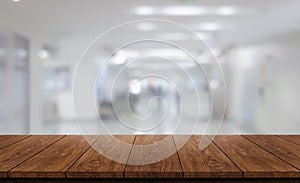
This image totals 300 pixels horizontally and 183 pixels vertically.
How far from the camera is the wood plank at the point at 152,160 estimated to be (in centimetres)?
92

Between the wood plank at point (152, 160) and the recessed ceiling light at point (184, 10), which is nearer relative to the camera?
the wood plank at point (152, 160)

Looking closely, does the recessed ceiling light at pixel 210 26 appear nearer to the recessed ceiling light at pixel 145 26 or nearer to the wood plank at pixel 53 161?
the recessed ceiling light at pixel 145 26

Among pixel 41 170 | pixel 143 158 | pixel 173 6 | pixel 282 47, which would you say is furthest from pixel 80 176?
pixel 282 47

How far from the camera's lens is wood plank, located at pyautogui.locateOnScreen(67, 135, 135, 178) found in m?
0.92

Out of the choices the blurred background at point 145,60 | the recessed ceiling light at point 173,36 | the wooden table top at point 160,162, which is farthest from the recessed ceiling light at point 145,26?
the wooden table top at point 160,162

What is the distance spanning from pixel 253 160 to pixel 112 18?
250cm

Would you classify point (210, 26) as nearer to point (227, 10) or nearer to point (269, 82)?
point (227, 10)

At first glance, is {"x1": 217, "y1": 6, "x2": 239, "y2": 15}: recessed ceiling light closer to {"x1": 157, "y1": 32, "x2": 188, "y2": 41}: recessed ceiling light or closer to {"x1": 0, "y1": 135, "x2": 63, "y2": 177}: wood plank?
{"x1": 157, "y1": 32, "x2": 188, "y2": 41}: recessed ceiling light

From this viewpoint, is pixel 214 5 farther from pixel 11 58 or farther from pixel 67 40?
pixel 11 58

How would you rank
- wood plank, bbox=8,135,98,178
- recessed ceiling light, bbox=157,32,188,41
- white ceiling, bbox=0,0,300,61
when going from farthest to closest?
recessed ceiling light, bbox=157,32,188,41
white ceiling, bbox=0,0,300,61
wood plank, bbox=8,135,98,178

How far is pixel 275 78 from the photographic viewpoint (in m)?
3.51

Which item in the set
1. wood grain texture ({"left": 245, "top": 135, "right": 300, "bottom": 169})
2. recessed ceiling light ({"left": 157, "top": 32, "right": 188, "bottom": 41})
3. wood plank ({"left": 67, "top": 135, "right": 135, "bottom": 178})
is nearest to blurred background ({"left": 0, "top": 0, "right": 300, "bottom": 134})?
recessed ceiling light ({"left": 157, "top": 32, "right": 188, "bottom": 41})

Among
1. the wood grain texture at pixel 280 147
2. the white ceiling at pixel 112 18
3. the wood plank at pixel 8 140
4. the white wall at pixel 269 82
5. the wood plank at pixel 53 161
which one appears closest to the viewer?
the wood plank at pixel 53 161

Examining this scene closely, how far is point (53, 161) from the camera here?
1.02m
